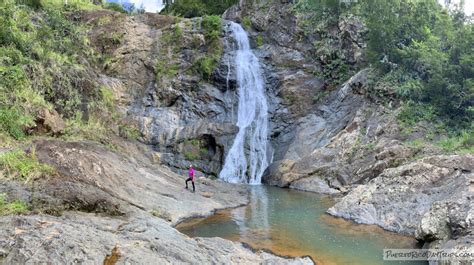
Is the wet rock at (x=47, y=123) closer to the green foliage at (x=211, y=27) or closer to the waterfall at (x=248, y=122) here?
the waterfall at (x=248, y=122)

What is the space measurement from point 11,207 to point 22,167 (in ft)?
9.03

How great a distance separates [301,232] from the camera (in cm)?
1291

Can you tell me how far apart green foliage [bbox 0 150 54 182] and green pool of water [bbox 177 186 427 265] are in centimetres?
493

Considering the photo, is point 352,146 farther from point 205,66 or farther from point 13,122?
point 13,122

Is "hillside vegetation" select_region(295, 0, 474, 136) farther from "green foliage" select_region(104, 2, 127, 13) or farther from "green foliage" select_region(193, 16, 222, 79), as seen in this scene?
"green foliage" select_region(104, 2, 127, 13)

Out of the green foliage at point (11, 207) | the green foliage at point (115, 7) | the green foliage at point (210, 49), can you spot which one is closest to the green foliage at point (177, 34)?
the green foliage at point (210, 49)

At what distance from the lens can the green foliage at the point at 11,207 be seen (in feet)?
27.1

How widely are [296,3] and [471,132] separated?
21.7 meters

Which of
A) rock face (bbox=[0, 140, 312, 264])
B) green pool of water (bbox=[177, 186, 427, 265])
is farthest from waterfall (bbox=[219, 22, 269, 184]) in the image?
green pool of water (bbox=[177, 186, 427, 265])

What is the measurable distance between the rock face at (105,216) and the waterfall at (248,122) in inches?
289

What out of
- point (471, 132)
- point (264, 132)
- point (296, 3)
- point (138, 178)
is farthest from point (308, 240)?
point (296, 3)

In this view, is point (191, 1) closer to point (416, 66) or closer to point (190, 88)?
point (190, 88)

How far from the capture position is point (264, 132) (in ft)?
91.9

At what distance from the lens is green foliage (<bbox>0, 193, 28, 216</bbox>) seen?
825 centimetres
